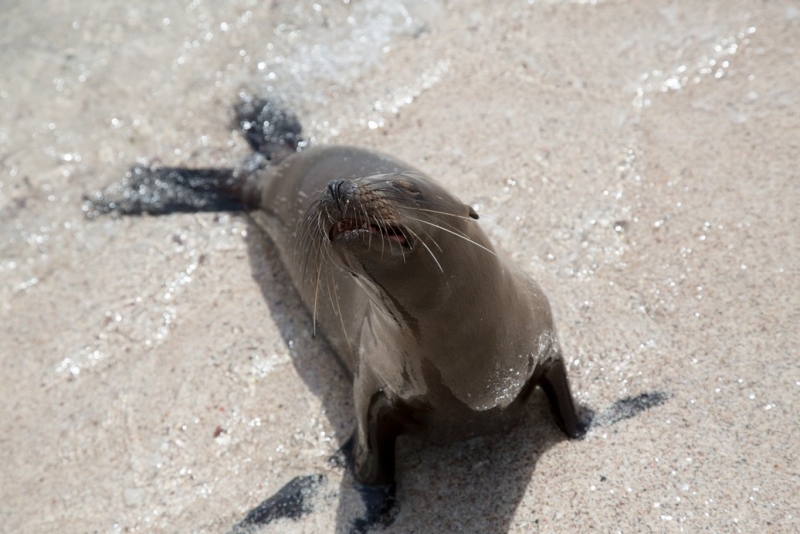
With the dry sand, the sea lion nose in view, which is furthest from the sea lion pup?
the dry sand

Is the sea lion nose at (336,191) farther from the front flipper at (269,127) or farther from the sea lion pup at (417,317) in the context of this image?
the front flipper at (269,127)

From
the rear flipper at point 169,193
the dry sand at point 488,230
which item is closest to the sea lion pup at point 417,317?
the dry sand at point 488,230

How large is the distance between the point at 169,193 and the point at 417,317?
3.00 m

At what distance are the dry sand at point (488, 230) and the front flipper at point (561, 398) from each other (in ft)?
0.27

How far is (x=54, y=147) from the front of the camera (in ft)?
19.2

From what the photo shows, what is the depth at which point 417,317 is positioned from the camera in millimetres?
2783

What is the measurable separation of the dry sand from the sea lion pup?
0.22m

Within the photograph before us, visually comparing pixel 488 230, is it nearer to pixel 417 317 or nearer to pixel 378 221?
pixel 417 317

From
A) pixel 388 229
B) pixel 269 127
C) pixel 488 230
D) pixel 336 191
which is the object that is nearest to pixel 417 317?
pixel 388 229

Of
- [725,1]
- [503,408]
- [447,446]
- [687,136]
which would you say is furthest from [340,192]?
[725,1]

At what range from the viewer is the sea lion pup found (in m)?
2.48

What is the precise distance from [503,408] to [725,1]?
3631 mm

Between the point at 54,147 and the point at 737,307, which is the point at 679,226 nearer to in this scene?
the point at 737,307

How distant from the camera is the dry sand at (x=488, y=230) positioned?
132 inches
